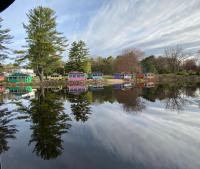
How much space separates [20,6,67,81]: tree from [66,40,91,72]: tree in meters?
10.6

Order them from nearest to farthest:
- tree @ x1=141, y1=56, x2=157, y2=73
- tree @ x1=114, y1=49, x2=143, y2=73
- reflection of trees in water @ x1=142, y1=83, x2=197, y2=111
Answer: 1. reflection of trees in water @ x1=142, y1=83, x2=197, y2=111
2. tree @ x1=114, y1=49, x2=143, y2=73
3. tree @ x1=141, y1=56, x2=157, y2=73

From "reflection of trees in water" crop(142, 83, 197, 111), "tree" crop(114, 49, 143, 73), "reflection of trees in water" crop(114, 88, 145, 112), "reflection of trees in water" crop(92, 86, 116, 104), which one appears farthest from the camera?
"tree" crop(114, 49, 143, 73)

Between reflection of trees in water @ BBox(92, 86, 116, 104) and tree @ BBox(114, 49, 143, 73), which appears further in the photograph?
tree @ BBox(114, 49, 143, 73)

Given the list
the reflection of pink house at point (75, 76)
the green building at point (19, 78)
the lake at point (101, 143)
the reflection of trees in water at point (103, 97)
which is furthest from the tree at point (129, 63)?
the lake at point (101, 143)

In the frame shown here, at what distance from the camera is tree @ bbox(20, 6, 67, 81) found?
3091cm

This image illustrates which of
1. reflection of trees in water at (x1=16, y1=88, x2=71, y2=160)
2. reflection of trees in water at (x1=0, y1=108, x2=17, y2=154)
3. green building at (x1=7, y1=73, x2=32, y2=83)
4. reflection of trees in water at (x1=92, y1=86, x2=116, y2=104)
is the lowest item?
reflection of trees in water at (x1=92, y1=86, x2=116, y2=104)

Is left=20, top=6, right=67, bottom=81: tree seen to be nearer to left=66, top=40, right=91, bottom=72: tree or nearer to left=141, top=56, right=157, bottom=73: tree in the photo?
left=66, top=40, right=91, bottom=72: tree

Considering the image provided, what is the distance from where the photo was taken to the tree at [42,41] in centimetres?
3091

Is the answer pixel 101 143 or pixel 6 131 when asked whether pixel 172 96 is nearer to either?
pixel 101 143

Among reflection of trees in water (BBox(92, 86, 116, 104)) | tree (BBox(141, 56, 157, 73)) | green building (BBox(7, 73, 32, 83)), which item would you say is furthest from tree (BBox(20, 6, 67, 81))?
tree (BBox(141, 56, 157, 73))

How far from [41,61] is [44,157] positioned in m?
28.0

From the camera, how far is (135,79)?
47844mm

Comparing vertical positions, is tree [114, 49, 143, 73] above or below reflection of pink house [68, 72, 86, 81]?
above

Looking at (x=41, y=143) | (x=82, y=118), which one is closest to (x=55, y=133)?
(x=41, y=143)
